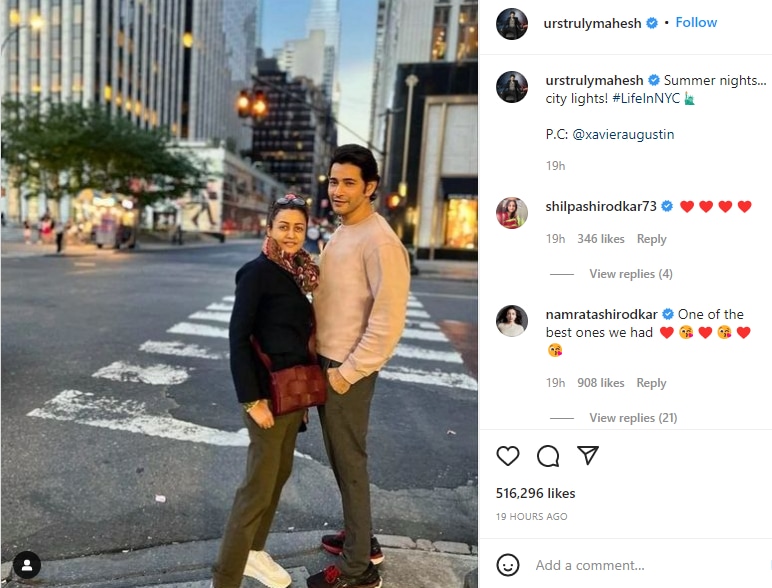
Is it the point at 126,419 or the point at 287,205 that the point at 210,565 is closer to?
the point at 287,205

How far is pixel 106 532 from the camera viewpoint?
327 cm

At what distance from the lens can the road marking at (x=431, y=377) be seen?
6.79 meters

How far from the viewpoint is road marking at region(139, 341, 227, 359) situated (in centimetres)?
751

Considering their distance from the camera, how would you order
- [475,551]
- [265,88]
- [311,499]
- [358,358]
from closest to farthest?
[358,358] < [475,551] < [311,499] < [265,88]
